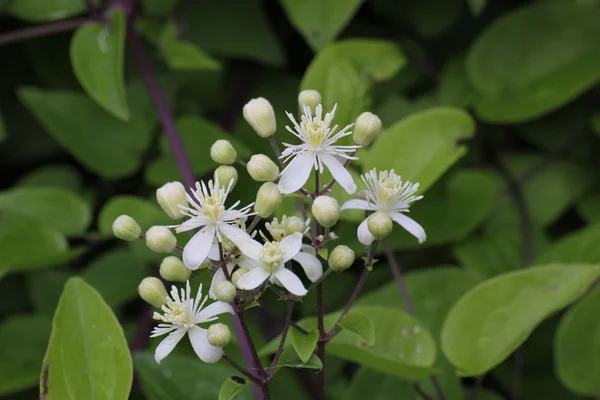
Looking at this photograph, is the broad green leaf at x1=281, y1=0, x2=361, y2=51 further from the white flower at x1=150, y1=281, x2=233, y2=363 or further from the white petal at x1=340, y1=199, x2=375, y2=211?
the white flower at x1=150, y1=281, x2=233, y2=363

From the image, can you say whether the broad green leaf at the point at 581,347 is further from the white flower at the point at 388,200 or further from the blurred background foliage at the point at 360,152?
the white flower at the point at 388,200

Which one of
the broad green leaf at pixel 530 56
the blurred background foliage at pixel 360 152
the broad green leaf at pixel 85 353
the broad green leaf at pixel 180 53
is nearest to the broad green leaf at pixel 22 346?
the blurred background foliage at pixel 360 152

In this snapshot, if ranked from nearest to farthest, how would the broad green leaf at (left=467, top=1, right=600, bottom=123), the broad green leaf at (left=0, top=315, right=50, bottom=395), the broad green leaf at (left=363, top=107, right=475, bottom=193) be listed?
the broad green leaf at (left=363, top=107, right=475, bottom=193) → the broad green leaf at (left=0, top=315, right=50, bottom=395) → the broad green leaf at (left=467, top=1, right=600, bottom=123)

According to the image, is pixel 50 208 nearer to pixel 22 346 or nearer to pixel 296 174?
pixel 22 346

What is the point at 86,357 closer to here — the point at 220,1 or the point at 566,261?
the point at 566,261

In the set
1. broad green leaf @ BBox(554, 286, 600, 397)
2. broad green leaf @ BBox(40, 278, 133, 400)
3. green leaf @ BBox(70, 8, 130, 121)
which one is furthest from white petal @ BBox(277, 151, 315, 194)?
broad green leaf @ BBox(554, 286, 600, 397)

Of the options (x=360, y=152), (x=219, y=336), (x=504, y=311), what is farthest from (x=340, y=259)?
(x=360, y=152)
